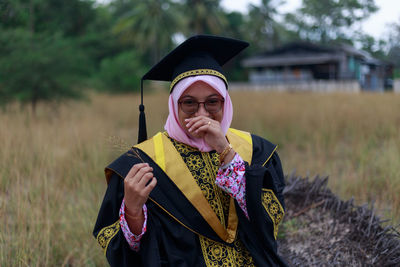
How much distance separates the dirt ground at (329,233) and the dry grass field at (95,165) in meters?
0.54

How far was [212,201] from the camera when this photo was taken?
1766 millimetres

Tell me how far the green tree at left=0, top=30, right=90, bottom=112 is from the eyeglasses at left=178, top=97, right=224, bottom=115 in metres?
7.51

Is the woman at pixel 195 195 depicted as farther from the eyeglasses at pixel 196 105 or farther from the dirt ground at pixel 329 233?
the dirt ground at pixel 329 233

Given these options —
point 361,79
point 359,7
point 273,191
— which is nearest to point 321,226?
point 273,191

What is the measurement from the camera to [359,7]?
5.15 metres

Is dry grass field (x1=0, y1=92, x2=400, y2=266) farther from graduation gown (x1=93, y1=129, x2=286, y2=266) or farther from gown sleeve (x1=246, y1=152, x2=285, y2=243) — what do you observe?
gown sleeve (x1=246, y1=152, x2=285, y2=243)

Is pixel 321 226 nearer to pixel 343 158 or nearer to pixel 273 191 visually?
pixel 273 191

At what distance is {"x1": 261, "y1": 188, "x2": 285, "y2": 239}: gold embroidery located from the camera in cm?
175

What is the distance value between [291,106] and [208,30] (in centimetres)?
2772

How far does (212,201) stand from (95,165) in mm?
3016

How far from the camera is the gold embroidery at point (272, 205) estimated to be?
1746 mm

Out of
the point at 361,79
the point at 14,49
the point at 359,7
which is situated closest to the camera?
the point at 359,7

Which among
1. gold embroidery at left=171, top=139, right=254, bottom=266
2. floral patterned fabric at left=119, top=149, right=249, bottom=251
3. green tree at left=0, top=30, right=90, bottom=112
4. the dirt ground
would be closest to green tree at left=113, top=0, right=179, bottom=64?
green tree at left=0, top=30, right=90, bottom=112

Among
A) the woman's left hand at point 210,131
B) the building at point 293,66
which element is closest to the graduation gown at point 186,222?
the woman's left hand at point 210,131
